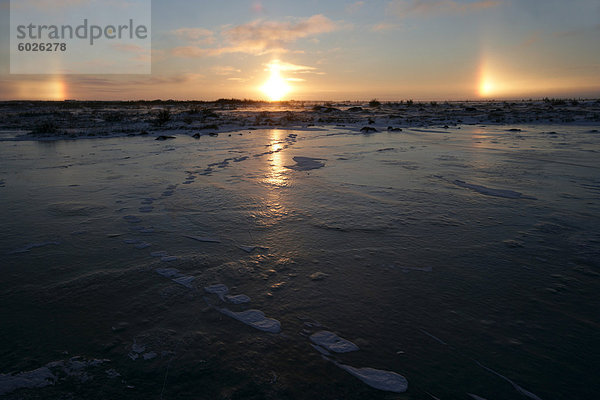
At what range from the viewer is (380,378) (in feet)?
7.29

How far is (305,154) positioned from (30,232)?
26.0 ft

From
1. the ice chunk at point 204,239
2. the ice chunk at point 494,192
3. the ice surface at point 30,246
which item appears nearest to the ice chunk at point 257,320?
the ice chunk at point 204,239

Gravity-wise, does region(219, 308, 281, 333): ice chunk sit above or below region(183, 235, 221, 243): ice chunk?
below

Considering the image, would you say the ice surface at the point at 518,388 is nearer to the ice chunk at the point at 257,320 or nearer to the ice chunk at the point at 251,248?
the ice chunk at the point at 257,320

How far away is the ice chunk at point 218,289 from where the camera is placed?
10.3 ft

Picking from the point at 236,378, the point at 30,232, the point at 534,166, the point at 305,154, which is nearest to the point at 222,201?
the point at 30,232

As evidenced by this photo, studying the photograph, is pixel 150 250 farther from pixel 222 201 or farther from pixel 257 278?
pixel 222 201

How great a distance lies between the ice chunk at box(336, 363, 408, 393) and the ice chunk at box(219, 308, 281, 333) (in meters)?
0.61

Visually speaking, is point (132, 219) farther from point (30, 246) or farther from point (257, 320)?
point (257, 320)

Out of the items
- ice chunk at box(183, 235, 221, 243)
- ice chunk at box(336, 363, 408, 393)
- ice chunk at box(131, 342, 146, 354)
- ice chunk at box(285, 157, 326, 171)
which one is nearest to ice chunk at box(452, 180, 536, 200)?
ice chunk at box(285, 157, 326, 171)

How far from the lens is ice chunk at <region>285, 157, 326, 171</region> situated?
8.85 meters

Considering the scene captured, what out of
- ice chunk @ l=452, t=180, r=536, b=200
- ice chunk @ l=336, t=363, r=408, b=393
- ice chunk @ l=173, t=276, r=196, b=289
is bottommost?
ice chunk @ l=336, t=363, r=408, b=393

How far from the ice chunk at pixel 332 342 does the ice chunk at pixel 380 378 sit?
6.2 inches

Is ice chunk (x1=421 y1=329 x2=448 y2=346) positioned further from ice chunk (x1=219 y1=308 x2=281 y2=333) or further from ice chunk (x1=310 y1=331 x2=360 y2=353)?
ice chunk (x1=219 y1=308 x2=281 y2=333)
